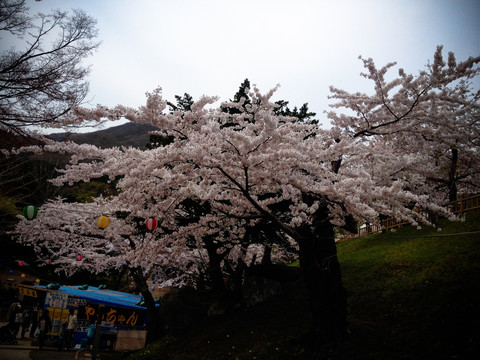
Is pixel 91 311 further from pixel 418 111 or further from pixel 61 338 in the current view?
pixel 418 111

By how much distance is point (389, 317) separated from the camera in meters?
6.46

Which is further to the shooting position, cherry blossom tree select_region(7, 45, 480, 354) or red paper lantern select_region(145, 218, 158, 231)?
red paper lantern select_region(145, 218, 158, 231)

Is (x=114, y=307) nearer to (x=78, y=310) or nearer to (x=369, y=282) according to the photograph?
(x=78, y=310)

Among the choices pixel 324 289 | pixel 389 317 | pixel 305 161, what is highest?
pixel 305 161

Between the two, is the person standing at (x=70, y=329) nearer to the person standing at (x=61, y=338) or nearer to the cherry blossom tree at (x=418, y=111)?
the person standing at (x=61, y=338)

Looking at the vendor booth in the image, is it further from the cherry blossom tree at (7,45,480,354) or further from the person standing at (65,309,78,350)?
the cherry blossom tree at (7,45,480,354)

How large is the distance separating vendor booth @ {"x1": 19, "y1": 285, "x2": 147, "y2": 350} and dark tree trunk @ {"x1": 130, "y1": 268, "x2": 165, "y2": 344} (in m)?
0.80

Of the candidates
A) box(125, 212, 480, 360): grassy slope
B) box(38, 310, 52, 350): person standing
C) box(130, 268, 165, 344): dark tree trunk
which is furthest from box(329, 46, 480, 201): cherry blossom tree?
box(38, 310, 52, 350): person standing

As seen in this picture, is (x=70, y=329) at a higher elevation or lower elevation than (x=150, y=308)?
lower

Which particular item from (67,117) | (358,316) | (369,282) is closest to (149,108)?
(67,117)

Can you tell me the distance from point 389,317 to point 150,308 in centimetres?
848

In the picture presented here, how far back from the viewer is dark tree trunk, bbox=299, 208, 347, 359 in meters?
5.54

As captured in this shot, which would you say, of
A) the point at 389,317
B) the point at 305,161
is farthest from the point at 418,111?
the point at 389,317

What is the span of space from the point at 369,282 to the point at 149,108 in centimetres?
866
